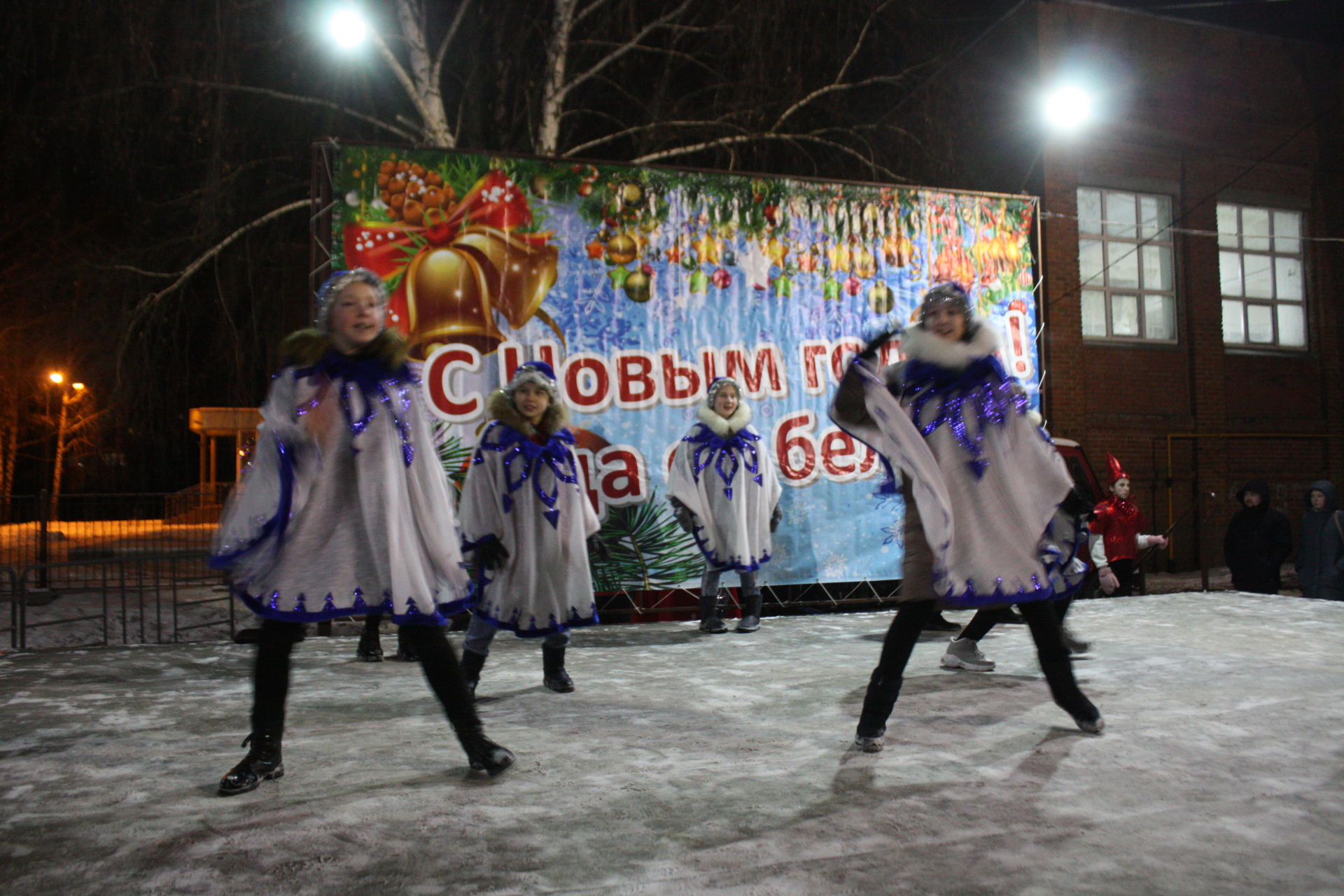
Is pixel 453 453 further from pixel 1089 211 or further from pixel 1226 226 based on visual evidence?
pixel 1226 226

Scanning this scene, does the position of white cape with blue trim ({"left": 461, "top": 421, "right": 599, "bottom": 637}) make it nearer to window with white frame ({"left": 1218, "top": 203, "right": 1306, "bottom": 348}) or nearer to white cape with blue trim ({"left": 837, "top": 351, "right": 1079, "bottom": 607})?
white cape with blue trim ({"left": 837, "top": 351, "right": 1079, "bottom": 607})

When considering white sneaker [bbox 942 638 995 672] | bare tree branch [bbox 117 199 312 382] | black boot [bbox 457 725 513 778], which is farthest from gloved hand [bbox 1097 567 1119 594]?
bare tree branch [bbox 117 199 312 382]

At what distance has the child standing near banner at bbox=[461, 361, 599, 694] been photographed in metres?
4.85

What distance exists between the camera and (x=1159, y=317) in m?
13.6

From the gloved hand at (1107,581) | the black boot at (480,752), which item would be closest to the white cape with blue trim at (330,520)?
the black boot at (480,752)

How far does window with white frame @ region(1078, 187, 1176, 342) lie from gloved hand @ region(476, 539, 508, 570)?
10.7 m

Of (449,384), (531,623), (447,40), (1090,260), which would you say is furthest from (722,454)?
(1090,260)

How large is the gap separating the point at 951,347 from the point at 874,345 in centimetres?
32

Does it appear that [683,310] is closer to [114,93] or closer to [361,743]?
[361,743]

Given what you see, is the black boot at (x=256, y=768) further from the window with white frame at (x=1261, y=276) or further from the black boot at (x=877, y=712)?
the window with white frame at (x=1261, y=276)

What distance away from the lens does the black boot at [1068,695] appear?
3840 mm

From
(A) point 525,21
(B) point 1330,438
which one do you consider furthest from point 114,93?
(B) point 1330,438

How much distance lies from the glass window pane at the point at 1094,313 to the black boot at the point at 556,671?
1051cm

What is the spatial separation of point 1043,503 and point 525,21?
10.6m
